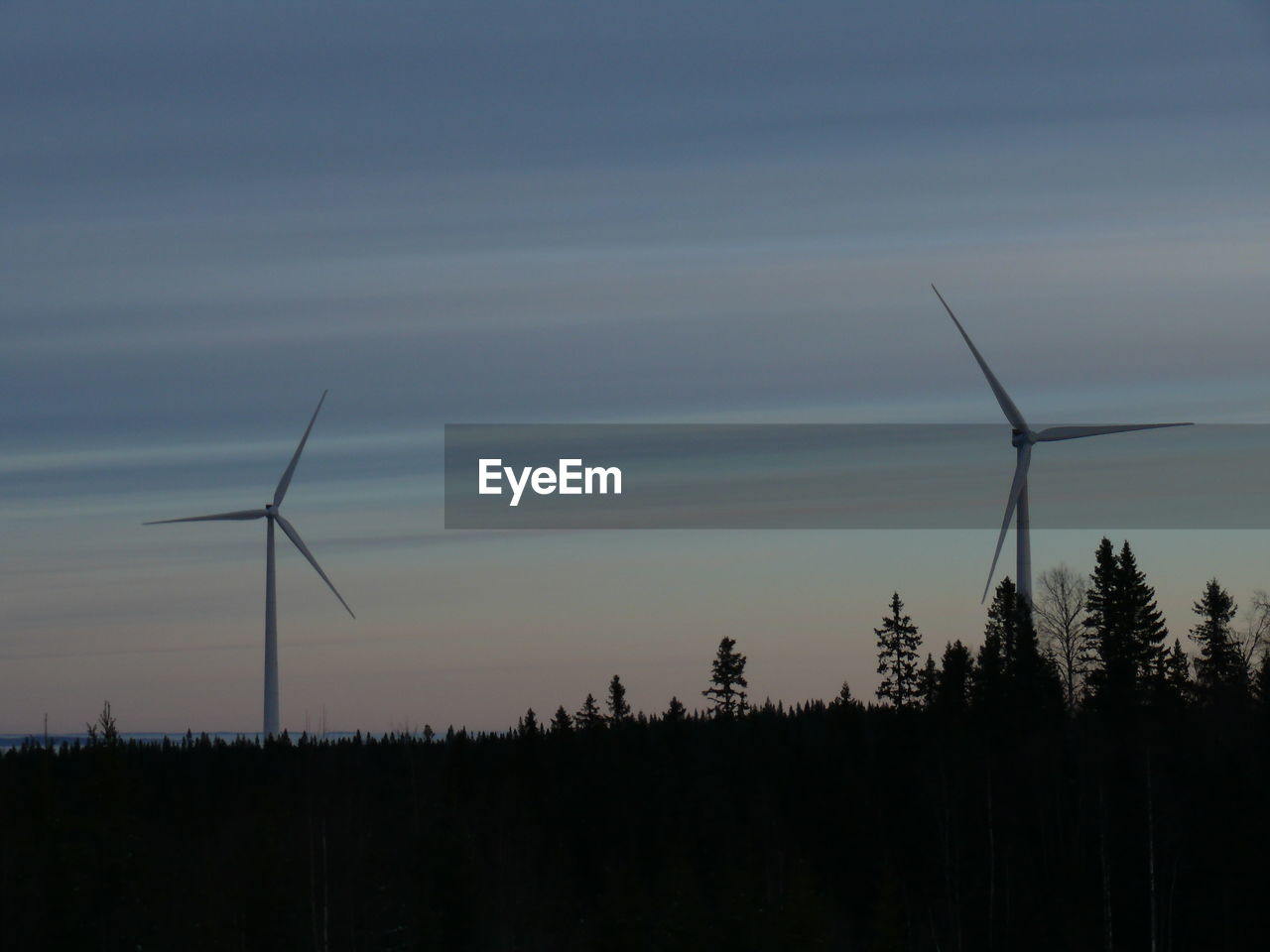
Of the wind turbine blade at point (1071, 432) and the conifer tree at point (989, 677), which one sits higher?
the wind turbine blade at point (1071, 432)

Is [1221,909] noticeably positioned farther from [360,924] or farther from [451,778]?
[451,778]

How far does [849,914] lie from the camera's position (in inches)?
4941

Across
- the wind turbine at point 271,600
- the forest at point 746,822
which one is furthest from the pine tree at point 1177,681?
the wind turbine at point 271,600

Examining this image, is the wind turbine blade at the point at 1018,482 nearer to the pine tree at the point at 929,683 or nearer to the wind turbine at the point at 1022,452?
the wind turbine at the point at 1022,452

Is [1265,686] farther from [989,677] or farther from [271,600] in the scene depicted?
[271,600]

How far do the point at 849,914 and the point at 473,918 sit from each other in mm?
37729

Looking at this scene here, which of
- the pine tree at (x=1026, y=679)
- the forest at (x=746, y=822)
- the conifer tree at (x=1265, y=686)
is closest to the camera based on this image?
the forest at (x=746, y=822)

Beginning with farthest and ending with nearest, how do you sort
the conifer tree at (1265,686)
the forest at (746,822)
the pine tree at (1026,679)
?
1. the pine tree at (1026,679)
2. the conifer tree at (1265,686)
3. the forest at (746,822)

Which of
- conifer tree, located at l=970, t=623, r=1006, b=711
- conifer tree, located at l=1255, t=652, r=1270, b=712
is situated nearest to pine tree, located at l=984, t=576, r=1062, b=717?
conifer tree, located at l=970, t=623, r=1006, b=711

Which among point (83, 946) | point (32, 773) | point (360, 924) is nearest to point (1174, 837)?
point (360, 924)

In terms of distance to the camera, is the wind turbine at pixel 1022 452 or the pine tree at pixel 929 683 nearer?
the wind turbine at pixel 1022 452

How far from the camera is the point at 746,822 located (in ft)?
451

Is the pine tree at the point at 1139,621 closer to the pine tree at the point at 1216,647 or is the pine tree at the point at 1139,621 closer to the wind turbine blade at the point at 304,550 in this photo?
the pine tree at the point at 1216,647

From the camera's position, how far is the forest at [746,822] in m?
92.8
